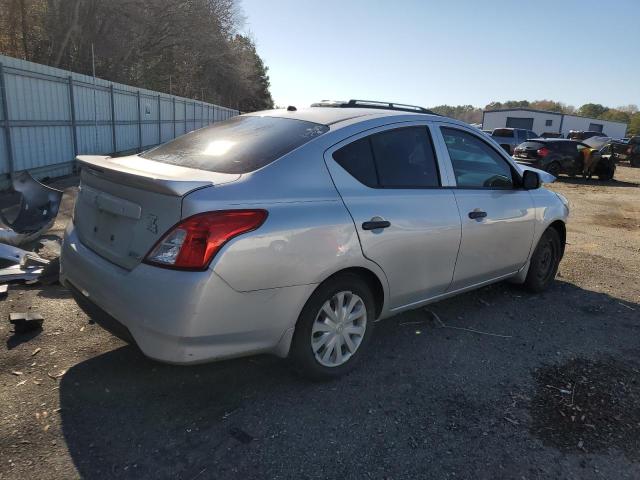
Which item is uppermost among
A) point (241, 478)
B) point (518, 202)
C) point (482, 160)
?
point (482, 160)

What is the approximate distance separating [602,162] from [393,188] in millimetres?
19115

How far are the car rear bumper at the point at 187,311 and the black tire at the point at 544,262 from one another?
3092 mm

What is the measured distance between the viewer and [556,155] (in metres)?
18.8

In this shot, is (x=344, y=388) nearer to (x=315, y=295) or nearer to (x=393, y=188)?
(x=315, y=295)

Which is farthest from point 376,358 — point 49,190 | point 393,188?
point 49,190

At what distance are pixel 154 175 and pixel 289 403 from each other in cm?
153

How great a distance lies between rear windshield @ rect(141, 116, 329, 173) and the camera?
3.06m

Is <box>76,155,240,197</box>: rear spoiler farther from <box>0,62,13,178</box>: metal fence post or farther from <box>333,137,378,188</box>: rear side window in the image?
<box>0,62,13,178</box>: metal fence post

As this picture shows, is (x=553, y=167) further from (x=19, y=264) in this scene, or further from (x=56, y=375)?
(x=56, y=375)

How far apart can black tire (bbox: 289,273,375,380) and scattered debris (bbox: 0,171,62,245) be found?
3998mm

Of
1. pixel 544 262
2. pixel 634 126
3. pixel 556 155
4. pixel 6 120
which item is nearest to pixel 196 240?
pixel 544 262

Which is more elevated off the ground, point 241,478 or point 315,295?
point 315,295

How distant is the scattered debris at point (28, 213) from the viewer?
5633 millimetres

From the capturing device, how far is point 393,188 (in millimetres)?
3490
